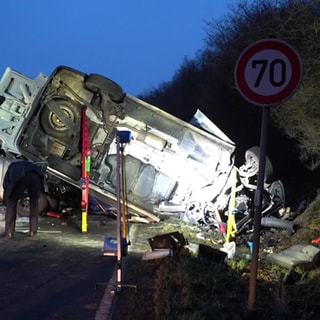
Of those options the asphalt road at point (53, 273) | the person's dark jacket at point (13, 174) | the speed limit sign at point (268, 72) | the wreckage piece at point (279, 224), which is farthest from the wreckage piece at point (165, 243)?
the speed limit sign at point (268, 72)

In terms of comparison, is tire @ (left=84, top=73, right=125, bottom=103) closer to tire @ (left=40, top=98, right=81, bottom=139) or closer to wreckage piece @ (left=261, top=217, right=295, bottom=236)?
tire @ (left=40, top=98, right=81, bottom=139)

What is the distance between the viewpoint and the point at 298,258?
26.6 feet

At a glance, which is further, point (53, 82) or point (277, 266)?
point (53, 82)

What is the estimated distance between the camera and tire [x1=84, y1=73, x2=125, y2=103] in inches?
464

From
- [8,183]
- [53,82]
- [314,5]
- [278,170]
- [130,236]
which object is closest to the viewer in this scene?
[8,183]

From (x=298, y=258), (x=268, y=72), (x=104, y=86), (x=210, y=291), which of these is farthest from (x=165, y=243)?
(x=104, y=86)

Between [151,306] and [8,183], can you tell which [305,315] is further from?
[8,183]

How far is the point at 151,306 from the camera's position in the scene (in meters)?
5.73

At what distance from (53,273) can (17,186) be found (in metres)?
2.96

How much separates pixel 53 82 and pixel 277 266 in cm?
614

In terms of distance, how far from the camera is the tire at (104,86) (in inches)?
464

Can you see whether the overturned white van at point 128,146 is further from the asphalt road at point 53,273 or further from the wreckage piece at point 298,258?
the wreckage piece at point 298,258

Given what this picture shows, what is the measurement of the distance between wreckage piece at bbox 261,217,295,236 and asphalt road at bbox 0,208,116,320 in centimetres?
293

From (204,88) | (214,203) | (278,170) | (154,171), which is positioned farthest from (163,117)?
(204,88)
